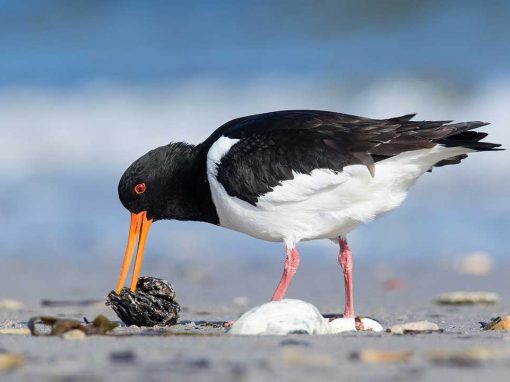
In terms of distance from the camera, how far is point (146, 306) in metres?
6.14

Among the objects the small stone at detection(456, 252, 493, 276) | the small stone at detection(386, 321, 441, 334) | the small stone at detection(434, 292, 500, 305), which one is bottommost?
the small stone at detection(386, 321, 441, 334)

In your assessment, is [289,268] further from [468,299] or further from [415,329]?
[468,299]

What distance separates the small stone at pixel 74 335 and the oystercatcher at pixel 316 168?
1.38m

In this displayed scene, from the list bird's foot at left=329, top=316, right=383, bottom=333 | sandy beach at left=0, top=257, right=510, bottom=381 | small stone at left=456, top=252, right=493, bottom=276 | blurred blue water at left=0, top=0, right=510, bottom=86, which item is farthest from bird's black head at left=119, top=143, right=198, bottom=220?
blurred blue water at left=0, top=0, right=510, bottom=86

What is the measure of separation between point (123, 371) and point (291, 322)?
1.42 meters

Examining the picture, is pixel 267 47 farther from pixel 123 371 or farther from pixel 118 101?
pixel 123 371

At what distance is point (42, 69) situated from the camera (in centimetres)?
2189

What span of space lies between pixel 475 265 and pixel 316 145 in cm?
412

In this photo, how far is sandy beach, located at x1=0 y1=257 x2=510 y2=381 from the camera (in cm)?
393

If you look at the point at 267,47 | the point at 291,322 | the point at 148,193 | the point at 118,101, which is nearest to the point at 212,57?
the point at 267,47

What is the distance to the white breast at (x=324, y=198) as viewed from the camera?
6426 mm

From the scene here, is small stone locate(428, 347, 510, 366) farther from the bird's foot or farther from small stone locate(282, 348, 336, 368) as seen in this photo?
the bird's foot

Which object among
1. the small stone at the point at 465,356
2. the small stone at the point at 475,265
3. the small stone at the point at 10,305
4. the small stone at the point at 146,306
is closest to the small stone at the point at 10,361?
the small stone at the point at 465,356

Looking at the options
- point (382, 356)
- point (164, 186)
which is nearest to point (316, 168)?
point (164, 186)
